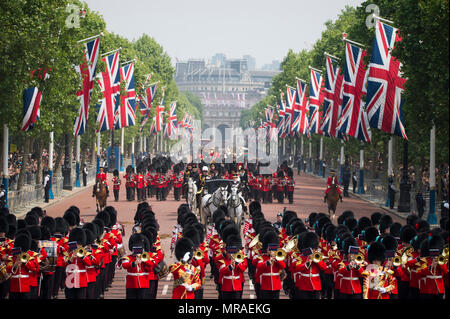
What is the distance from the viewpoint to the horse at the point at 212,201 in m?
26.9

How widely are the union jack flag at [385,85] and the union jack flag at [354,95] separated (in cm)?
639

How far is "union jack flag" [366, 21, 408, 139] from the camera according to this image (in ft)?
104

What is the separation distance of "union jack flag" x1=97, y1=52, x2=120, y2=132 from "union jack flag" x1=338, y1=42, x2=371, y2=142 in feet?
45.6

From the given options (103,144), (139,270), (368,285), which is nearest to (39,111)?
(139,270)

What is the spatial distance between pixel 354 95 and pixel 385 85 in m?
7.47

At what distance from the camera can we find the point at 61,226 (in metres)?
19.5

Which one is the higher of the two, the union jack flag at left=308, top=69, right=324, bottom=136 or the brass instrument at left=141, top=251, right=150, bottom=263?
the union jack flag at left=308, top=69, right=324, bottom=136

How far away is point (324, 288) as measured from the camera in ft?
59.8

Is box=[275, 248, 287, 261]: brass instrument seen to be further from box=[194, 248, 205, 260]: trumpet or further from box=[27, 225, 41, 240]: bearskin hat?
box=[27, 225, 41, 240]: bearskin hat

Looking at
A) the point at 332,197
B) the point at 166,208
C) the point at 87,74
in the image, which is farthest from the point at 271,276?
the point at 87,74

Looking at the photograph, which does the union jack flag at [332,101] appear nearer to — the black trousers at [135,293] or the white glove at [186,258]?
the black trousers at [135,293]

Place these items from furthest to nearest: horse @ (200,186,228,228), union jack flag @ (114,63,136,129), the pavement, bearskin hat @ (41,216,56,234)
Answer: union jack flag @ (114,63,136,129), horse @ (200,186,228,228), the pavement, bearskin hat @ (41,216,56,234)

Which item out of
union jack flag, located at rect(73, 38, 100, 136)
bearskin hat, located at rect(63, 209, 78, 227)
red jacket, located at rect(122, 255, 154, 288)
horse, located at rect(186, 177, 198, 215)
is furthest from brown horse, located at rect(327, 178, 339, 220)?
red jacket, located at rect(122, 255, 154, 288)
